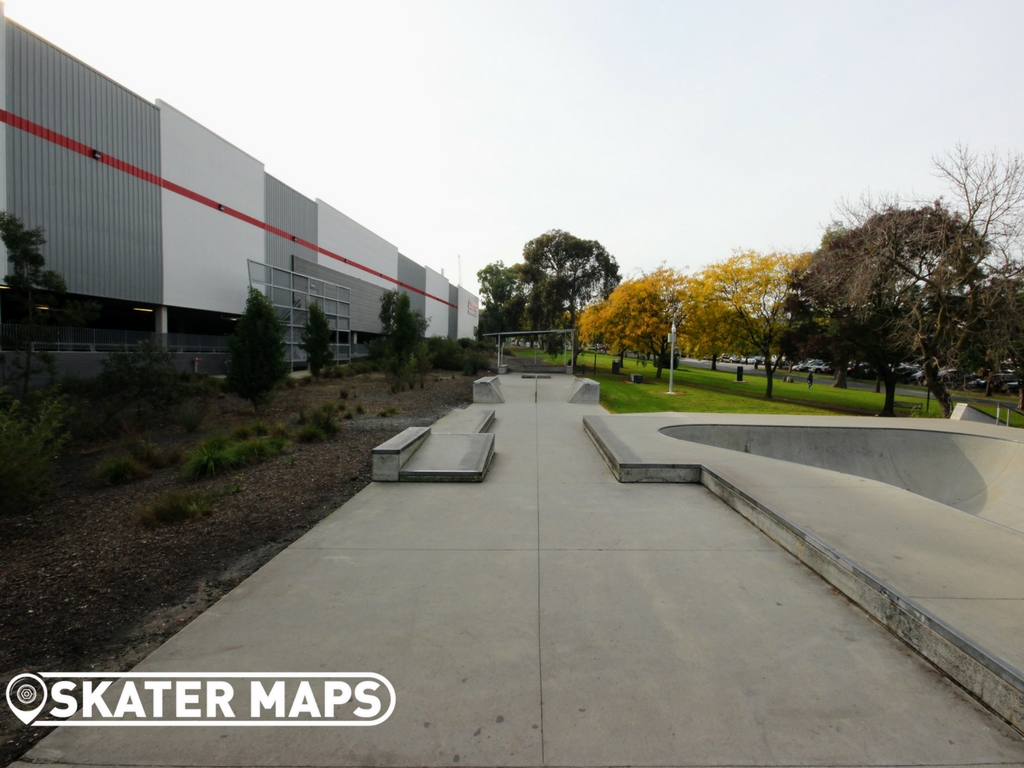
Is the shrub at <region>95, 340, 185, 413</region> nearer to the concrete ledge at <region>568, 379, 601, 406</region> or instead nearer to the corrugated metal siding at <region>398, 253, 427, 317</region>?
the concrete ledge at <region>568, 379, 601, 406</region>

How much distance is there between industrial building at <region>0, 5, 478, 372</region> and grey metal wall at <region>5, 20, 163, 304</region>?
0.04 m

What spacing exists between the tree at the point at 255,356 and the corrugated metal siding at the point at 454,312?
60149mm

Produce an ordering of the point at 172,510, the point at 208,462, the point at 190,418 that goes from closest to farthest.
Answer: the point at 172,510 → the point at 208,462 → the point at 190,418

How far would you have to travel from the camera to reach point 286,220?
3453 cm

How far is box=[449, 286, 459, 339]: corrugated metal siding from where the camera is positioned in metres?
77.2

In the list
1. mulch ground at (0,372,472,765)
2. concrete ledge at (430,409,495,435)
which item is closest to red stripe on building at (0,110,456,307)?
mulch ground at (0,372,472,765)

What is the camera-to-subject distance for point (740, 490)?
5.94 m

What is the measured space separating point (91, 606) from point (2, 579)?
1.27 metres

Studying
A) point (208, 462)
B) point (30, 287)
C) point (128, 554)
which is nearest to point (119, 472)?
point (208, 462)

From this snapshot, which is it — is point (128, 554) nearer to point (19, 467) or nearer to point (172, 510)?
point (172, 510)

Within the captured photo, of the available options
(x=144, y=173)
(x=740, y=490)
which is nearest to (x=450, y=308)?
(x=144, y=173)

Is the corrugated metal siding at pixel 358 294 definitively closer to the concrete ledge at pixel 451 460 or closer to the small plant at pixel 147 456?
the small plant at pixel 147 456

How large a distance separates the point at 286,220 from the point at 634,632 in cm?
3736

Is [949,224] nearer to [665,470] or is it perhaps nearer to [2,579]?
[665,470]
